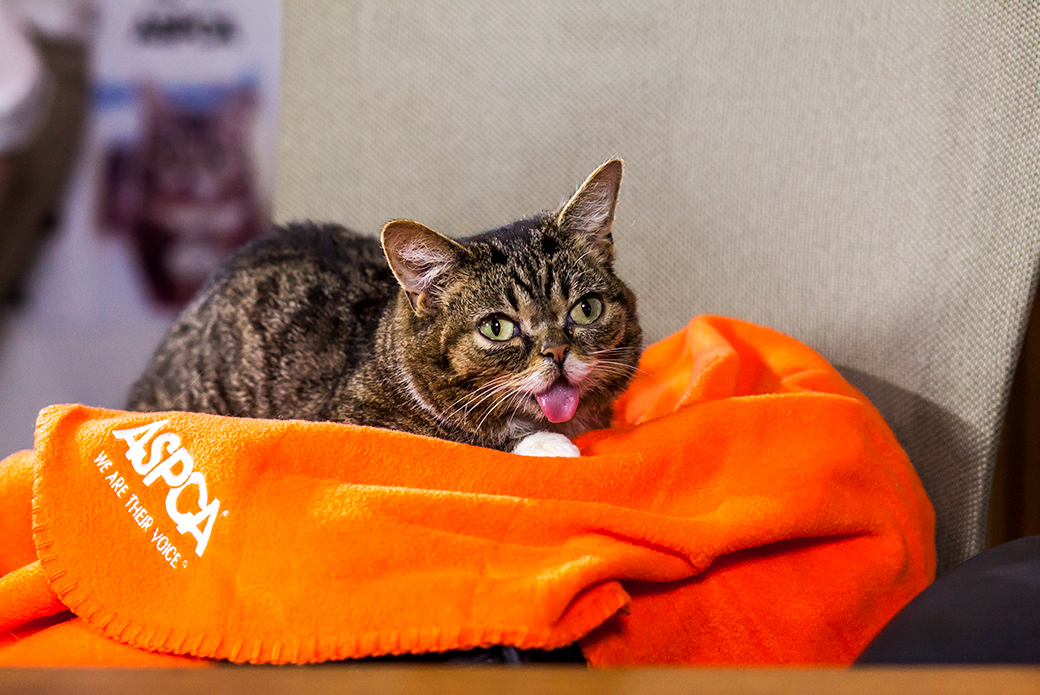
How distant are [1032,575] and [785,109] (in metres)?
0.99

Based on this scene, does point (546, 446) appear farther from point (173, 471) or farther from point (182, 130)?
point (182, 130)

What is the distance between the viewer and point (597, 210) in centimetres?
121

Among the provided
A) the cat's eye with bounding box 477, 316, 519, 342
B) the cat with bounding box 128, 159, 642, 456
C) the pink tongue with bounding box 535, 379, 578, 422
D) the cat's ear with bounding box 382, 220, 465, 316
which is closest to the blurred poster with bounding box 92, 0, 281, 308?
the cat with bounding box 128, 159, 642, 456

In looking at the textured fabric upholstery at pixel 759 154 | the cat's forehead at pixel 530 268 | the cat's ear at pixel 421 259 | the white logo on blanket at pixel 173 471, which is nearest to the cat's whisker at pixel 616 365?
the cat's forehead at pixel 530 268

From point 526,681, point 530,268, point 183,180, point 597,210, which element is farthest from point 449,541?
point 183,180

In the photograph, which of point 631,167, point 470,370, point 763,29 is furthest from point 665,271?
point 470,370

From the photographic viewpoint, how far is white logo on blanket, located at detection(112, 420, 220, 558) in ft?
2.77

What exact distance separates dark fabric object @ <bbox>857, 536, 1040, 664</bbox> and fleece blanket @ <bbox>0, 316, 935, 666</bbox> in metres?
0.15

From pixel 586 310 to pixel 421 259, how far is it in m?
0.27

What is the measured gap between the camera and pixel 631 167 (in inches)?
63.3

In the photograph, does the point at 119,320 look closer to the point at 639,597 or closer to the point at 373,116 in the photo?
the point at 373,116

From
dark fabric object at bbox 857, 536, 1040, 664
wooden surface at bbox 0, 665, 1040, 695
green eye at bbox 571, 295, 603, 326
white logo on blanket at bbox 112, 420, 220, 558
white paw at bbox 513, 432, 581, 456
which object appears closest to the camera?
wooden surface at bbox 0, 665, 1040, 695

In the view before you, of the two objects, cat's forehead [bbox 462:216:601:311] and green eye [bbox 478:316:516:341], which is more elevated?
cat's forehead [bbox 462:216:601:311]

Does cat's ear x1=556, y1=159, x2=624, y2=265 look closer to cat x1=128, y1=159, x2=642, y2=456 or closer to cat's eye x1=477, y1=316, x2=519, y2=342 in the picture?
cat x1=128, y1=159, x2=642, y2=456
